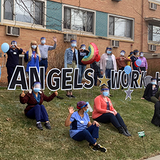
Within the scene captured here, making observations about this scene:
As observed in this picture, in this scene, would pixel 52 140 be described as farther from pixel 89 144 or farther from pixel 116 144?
pixel 116 144

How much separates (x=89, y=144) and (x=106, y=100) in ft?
6.02

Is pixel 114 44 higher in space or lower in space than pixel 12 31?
lower

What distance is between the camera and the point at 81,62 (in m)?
9.84

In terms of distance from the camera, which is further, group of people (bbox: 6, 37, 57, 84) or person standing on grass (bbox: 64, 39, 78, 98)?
person standing on grass (bbox: 64, 39, 78, 98)

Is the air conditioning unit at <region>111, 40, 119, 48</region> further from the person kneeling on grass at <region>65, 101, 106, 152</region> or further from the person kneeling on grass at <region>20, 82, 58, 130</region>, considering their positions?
the person kneeling on grass at <region>65, 101, 106, 152</region>

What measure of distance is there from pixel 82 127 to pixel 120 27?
14624 mm

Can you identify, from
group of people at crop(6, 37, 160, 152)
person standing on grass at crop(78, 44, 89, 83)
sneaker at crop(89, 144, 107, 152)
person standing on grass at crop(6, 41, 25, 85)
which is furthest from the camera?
person standing on grass at crop(78, 44, 89, 83)

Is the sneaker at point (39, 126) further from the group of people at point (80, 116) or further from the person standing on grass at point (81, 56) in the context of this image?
the person standing on grass at point (81, 56)

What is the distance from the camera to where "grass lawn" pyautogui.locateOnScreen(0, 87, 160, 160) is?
5383 mm

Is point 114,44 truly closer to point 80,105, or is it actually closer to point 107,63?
point 107,63

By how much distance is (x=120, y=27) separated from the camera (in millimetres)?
19500

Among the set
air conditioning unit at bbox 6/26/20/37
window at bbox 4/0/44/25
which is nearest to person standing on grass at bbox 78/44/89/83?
window at bbox 4/0/44/25

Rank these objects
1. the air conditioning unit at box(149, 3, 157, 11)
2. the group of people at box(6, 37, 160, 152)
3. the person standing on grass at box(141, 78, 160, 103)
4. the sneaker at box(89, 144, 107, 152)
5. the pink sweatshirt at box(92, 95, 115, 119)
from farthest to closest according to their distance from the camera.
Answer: the air conditioning unit at box(149, 3, 157, 11)
the person standing on grass at box(141, 78, 160, 103)
the pink sweatshirt at box(92, 95, 115, 119)
the group of people at box(6, 37, 160, 152)
the sneaker at box(89, 144, 107, 152)

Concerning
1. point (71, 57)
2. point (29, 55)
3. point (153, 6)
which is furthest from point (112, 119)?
point (153, 6)
